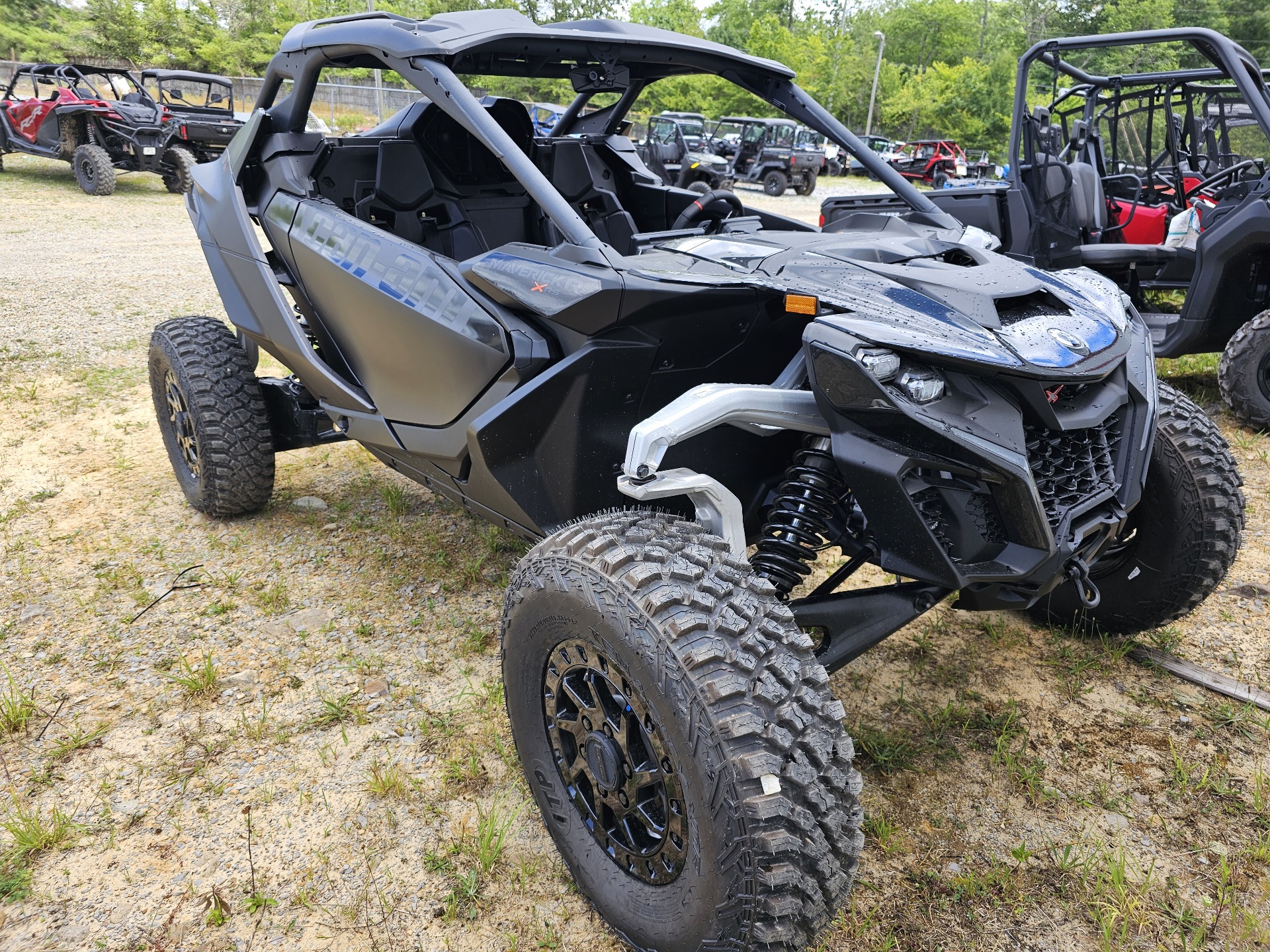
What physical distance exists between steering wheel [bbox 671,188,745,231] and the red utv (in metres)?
22.4

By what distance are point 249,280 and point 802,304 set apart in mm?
2349

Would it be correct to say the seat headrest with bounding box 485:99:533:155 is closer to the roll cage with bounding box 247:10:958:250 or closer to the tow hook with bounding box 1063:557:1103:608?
the roll cage with bounding box 247:10:958:250

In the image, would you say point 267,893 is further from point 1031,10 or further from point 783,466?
point 1031,10

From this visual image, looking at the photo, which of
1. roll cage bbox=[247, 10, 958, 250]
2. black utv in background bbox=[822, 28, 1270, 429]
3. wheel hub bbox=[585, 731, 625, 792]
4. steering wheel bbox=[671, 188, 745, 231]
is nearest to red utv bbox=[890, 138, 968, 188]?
black utv in background bbox=[822, 28, 1270, 429]

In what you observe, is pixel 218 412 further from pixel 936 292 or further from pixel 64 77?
pixel 64 77

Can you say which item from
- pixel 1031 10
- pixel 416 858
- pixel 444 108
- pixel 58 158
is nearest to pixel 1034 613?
pixel 416 858

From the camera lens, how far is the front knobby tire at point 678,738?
5.52 ft

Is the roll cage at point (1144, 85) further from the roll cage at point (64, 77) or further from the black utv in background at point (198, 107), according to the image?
the roll cage at point (64, 77)

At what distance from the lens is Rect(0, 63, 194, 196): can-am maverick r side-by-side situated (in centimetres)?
1354

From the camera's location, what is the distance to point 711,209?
369 centimetres

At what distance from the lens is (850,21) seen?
246 ft

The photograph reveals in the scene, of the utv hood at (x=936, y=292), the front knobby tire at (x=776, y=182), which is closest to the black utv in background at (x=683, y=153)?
the front knobby tire at (x=776, y=182)

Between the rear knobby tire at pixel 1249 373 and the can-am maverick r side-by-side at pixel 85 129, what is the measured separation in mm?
14036

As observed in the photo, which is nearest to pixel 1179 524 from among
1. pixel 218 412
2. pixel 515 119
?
pixel 515 119
